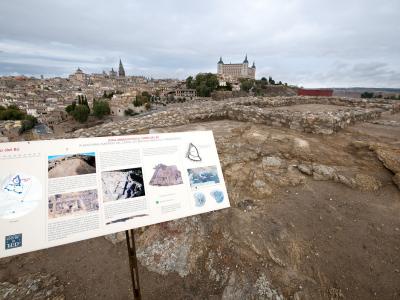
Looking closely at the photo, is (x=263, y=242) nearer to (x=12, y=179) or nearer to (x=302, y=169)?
(x=302, y=169)

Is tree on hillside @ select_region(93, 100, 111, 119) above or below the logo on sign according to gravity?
below

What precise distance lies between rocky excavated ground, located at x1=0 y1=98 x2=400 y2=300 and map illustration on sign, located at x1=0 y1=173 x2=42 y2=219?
201 cm

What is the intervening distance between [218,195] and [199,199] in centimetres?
29

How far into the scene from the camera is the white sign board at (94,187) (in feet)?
6.45

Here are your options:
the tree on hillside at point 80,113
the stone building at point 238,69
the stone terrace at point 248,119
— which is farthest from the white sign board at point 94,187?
the stone building at point 238,69

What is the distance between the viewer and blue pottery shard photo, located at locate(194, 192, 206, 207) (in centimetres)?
262

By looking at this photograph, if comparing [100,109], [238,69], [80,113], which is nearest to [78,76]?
[238,69]

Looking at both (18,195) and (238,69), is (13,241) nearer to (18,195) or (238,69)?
(18,195)

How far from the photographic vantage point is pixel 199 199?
2648 millimetres

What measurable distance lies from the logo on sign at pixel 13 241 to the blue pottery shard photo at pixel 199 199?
1.73m

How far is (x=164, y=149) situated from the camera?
2715 mm

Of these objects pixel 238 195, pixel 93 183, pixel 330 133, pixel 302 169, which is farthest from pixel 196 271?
pixel 330 133

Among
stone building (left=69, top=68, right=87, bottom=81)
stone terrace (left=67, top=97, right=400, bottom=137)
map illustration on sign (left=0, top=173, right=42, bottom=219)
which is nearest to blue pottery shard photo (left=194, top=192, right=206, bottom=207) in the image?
map illustration on sign (left=0, top=173, right=42, bottom=219)

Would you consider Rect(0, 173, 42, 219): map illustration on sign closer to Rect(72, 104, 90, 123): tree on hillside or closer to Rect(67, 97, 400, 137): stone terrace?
Rect(67, 97, 400, 137): stone terrace
